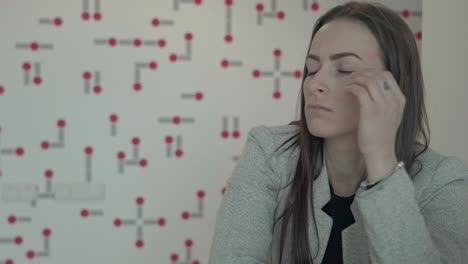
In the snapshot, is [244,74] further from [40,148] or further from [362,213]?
[362,213]

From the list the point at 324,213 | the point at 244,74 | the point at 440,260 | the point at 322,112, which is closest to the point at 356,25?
the point at 322,112

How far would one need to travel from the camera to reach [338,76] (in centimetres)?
122

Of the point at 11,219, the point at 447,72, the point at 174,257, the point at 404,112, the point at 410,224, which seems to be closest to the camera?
the point at 410,224

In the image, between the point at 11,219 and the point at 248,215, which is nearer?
the point at 248,215

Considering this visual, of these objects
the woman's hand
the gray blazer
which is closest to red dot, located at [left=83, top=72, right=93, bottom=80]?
the gray blazer

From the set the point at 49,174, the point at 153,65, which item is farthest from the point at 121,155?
the point at 153,65

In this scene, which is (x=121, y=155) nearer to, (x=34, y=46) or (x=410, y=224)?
(x=34, y=46)

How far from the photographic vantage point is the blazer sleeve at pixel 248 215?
3.73 feet

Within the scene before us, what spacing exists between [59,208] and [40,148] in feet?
0.93

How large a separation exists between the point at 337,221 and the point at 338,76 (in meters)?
0.33

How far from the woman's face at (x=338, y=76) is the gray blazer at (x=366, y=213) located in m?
0.12

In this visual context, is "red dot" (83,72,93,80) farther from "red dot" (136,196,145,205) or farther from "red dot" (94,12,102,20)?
"red dot" (136,196,145,205)

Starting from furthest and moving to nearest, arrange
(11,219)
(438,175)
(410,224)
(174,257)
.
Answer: (174,257) < (11,219) < (438,175) < (410,224)

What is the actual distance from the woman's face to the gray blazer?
0.12 metres
